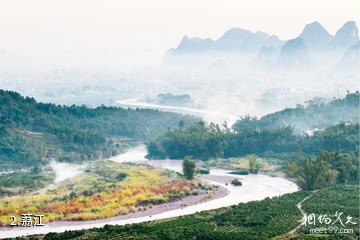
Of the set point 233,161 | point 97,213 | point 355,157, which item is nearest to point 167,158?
point 233,161

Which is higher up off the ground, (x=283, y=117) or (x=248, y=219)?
(x=283, y=117)

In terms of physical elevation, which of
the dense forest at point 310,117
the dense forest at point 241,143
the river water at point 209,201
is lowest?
the river water at point 209,201

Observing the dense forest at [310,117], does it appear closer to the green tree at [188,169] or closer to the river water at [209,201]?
the river water at [209,201]

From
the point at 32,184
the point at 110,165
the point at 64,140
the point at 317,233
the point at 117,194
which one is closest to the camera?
the point at 317,233

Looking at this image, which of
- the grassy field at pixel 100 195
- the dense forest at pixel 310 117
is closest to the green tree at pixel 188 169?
the grassy field at pixel 100 195

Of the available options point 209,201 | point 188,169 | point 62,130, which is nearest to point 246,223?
point 209,201

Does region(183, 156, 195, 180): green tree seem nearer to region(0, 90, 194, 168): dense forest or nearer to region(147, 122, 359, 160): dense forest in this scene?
region(147, 122, 359, 160): dense forest

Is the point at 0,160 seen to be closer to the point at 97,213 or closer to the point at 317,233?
the point at 97,213
